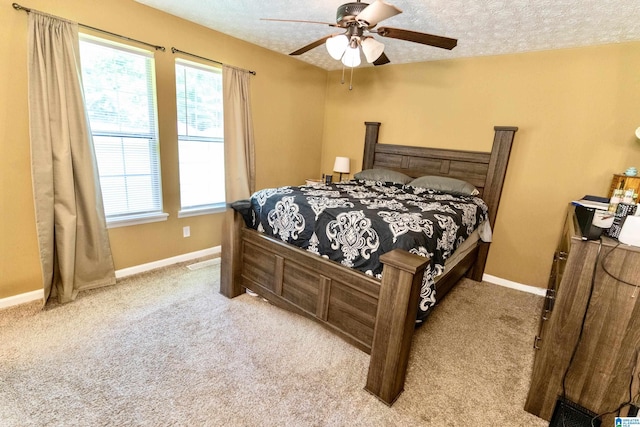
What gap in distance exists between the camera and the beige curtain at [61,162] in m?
2.16

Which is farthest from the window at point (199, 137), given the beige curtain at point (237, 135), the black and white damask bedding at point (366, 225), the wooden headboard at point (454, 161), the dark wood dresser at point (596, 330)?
the dark wood dresser at point (596, 330)

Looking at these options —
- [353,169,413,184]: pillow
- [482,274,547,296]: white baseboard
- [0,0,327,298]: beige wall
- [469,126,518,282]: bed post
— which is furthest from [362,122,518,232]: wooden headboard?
[0,0,327,298]: beige wall

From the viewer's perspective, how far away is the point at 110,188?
2.71m

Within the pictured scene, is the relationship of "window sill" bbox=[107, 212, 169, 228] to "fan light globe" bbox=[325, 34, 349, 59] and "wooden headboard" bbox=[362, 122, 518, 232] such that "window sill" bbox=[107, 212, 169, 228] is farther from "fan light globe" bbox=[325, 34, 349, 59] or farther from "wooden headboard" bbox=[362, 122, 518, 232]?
"wooden headboard" bbox=[362, 122, 518, 232]

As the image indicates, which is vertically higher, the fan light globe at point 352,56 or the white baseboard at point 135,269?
the fan light globe at point 352,56

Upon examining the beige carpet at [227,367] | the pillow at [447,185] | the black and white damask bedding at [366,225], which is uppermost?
the pillow at [447,185]

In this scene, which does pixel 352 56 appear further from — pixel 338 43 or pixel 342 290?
pixel 342 290

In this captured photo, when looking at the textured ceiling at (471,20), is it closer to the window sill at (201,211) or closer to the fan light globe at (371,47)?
the fan light globe at (371,47)

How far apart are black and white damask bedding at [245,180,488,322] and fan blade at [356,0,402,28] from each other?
46.5 inches

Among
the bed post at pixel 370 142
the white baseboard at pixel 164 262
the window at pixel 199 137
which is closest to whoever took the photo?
the white baseboard at pixel 164 262

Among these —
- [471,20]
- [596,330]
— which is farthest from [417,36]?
[596,330]

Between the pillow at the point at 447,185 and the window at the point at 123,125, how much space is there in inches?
113

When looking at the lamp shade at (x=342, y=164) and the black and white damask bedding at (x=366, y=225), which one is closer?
the black and white damask bedding at (x=366, y=225)

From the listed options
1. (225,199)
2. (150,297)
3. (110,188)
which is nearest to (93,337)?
(150,297)
